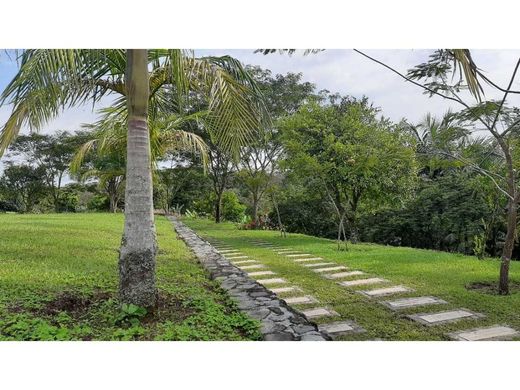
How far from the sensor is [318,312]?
2873mm

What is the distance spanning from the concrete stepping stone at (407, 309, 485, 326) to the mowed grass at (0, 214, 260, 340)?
1058mm

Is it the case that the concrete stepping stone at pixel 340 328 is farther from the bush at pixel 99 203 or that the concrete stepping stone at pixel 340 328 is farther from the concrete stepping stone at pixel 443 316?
the bush at pixel 99 203

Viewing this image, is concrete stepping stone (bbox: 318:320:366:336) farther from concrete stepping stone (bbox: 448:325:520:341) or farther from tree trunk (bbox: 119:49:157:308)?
tree trunk (bbox: 119:49:157:308)

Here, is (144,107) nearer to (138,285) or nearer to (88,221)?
(138,285)

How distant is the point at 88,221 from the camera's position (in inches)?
259

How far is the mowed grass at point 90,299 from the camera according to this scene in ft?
7.54

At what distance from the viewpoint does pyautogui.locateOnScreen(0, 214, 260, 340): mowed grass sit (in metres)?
2.30

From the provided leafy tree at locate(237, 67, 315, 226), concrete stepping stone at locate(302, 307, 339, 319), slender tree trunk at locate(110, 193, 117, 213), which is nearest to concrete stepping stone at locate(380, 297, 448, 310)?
concrete stepping stone at locate(302, 307, 339, 319)

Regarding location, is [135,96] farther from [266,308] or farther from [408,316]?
[408,316]

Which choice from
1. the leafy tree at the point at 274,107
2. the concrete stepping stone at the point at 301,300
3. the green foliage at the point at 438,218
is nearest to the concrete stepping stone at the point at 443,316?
the concrete stepping stone at the point at 301,300

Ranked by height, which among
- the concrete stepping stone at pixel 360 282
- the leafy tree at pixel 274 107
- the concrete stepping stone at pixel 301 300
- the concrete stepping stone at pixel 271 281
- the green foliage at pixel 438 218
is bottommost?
the concrete stepping stone at pixel 301 300

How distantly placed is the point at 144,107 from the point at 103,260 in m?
2.11

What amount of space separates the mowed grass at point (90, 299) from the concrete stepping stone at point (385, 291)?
3.63 ft
